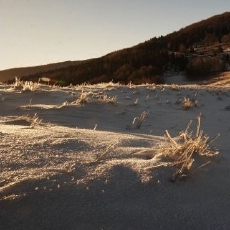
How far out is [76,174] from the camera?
2.15 meters

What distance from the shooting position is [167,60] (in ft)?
83.8

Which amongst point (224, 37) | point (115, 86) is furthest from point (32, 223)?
point (224, 37)

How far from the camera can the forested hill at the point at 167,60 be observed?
22844 millimetres

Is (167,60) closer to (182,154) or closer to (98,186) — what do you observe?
(182,154)

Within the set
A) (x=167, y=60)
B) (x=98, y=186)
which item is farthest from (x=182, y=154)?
(x=167, y=60)

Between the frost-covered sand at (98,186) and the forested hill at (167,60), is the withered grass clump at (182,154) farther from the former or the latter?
the forested hill at (167,60)

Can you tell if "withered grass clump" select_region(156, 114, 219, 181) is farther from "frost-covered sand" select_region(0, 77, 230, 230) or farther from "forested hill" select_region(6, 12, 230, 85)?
"forested hill" select_region(6, 12, 230, 85)

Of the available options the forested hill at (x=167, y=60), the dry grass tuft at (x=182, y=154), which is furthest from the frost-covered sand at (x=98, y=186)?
the forested hill at (x=167, y=60)

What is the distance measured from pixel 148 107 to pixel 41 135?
3.75m

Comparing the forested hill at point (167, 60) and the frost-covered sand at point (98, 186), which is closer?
the frost-covered sand at point (98, 186)

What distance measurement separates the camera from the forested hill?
22.8 m

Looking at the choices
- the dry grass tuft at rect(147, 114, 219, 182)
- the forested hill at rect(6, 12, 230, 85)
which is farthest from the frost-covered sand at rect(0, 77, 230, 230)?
the forested hill at rect(6, 12, 230, 85)

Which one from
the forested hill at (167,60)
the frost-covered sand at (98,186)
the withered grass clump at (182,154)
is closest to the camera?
the frost-covered sand at (98,186)

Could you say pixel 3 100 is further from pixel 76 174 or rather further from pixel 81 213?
pixel 81 213
